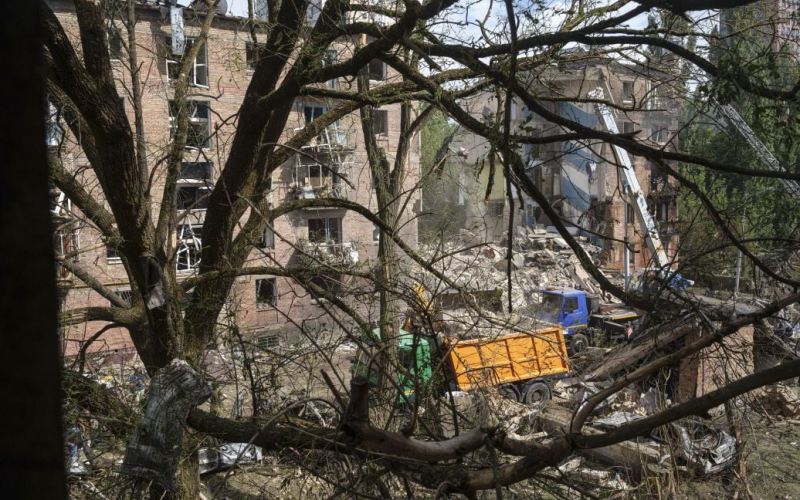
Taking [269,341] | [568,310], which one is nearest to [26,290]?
[269,341]

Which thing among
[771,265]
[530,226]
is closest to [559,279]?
[530,226]

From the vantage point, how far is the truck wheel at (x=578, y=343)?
1700 cm

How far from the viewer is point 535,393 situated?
48.6 ft

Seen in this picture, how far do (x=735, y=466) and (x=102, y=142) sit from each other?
9.39 m

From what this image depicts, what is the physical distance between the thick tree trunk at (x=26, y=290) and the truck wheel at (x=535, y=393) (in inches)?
560

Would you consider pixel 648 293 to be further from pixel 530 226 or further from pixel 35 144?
pixel 530 226

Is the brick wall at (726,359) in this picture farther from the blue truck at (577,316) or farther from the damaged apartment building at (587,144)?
the blue truck at (577,316)

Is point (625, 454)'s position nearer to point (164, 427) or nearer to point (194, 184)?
point (164, 427)

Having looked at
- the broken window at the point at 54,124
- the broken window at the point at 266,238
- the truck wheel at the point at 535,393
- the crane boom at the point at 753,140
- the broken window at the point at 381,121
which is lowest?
the truck wheel at the point at 535,393

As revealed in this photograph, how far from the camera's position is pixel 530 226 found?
3356 cm

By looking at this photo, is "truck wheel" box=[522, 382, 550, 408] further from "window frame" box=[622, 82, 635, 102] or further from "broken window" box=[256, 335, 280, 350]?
"broken window" box=[256, 335, 280, 350]

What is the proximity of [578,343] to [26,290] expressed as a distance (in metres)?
17.1

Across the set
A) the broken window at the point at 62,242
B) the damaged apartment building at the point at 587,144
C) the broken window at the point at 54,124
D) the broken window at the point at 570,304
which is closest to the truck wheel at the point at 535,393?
the broken window at the point at 570,304

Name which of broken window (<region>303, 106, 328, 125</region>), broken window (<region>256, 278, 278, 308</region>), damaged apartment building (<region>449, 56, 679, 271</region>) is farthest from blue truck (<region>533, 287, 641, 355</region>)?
broken window (<region>256, 278, 278, 308</region>)
